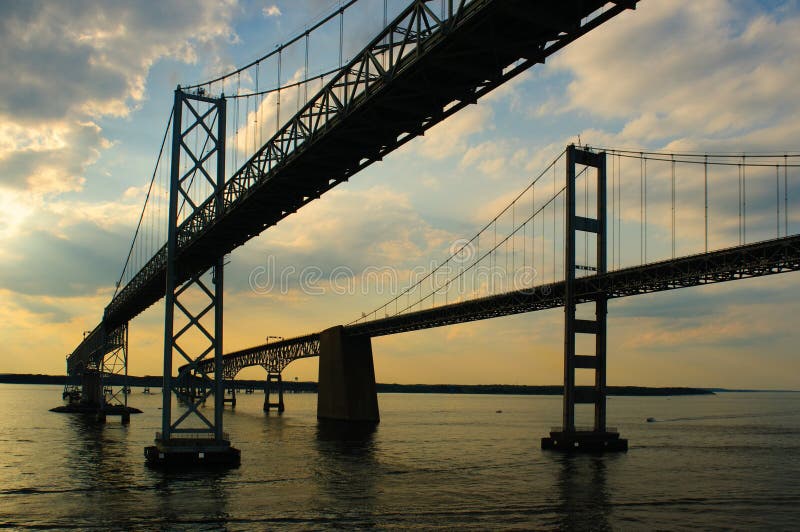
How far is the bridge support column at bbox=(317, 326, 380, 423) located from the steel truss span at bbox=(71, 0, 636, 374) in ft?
179

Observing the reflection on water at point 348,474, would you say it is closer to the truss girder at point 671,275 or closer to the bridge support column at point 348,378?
the bridge support column at point 348,378

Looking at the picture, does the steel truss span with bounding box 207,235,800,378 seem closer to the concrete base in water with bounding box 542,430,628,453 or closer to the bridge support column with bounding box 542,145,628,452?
the bridge support column with bounding box 542,145,628,452

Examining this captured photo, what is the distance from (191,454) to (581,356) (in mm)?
29110

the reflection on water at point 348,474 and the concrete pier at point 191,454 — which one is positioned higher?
the concrete pier at point 191,454

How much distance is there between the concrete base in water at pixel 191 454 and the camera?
4022 centimetres

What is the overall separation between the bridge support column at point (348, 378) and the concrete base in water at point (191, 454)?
5076 centimetres

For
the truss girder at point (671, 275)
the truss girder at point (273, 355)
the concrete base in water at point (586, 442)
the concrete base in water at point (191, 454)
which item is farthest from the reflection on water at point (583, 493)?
the truss girder at point (273, 355)

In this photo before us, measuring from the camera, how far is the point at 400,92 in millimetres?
22891

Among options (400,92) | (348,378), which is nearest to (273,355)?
(348,378)

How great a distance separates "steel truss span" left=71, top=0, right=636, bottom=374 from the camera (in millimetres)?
18500

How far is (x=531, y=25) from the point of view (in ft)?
62.3

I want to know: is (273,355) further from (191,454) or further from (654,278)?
(191,454)

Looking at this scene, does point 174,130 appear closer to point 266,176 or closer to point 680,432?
point 266,176

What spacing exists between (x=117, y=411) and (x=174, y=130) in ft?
220
